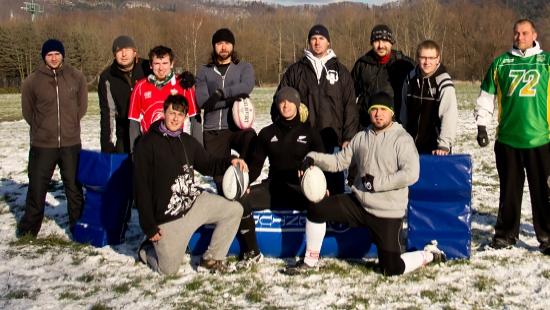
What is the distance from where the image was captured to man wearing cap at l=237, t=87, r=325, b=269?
5.27m

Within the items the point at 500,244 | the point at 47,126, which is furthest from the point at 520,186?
the point at 47,126

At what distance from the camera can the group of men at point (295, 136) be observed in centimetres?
487

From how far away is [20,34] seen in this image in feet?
192

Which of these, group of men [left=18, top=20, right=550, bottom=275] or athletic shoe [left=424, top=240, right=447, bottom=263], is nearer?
group of men [left=18, top=20, right=550, bottom=275]

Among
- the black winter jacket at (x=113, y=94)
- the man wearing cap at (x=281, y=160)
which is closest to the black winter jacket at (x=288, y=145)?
the man wearing cap at (x=281, y=160)

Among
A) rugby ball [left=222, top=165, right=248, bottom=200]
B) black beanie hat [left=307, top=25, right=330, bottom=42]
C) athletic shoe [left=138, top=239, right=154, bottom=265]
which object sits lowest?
athletic shoe [left=138, top=239, right=154, bottom=265]

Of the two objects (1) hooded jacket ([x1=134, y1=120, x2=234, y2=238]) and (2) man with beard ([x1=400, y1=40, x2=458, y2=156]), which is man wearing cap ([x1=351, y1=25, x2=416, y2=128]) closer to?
(2) man with beard ([x1=400, y1=40, x2=458, y2=156])

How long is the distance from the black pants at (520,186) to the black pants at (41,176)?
4656 mm

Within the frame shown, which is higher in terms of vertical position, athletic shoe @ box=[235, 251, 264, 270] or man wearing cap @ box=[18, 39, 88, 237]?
man wearing cap @ box=[18, 39, 88, 237]

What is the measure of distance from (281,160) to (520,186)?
242 centimetres

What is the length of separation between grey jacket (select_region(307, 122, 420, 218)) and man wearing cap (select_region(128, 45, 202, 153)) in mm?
1910

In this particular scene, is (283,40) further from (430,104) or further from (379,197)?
(379,197)

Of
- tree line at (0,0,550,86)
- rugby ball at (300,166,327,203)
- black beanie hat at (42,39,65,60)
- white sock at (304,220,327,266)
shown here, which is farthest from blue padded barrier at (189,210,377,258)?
tree line at (0,0,550,86)

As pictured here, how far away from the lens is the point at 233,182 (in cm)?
506
